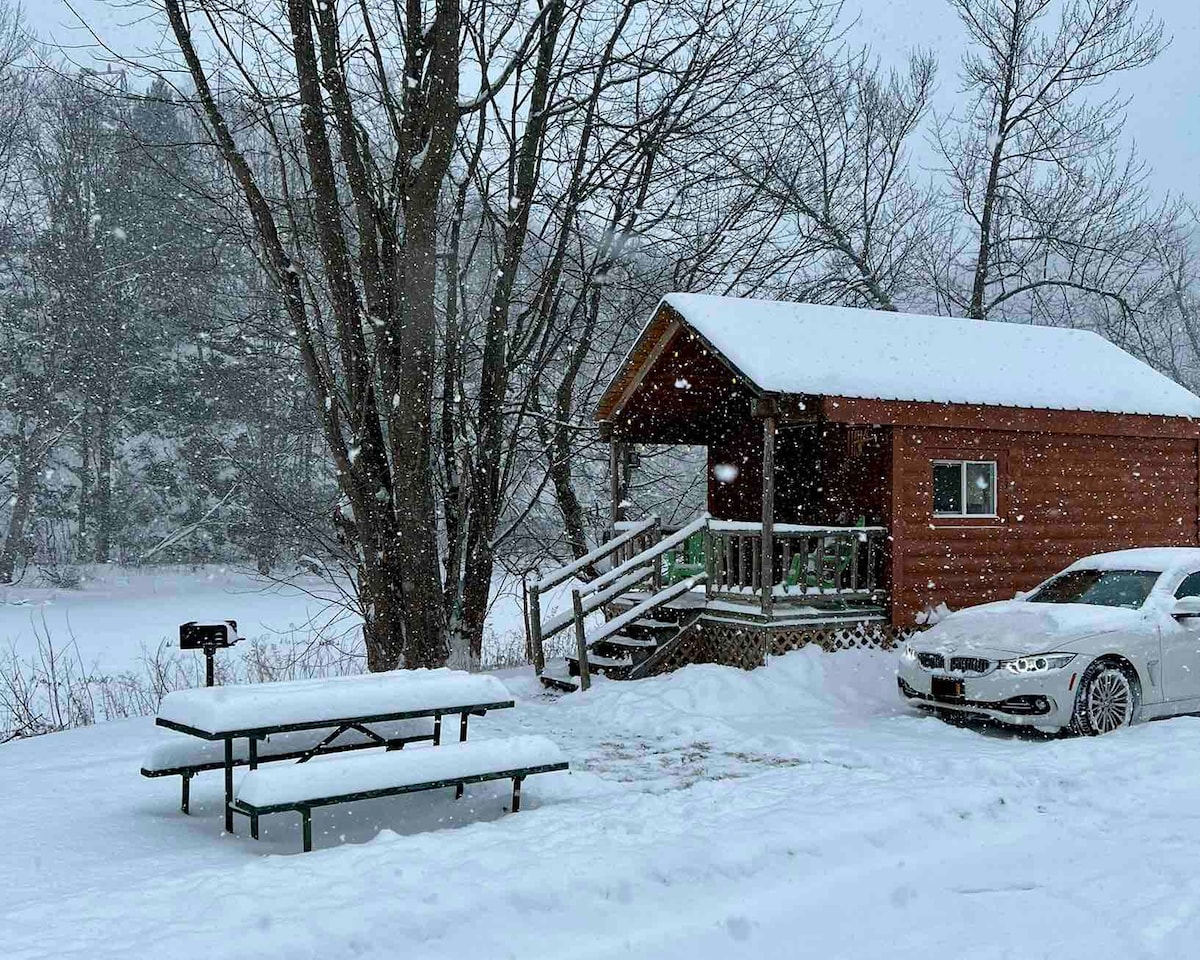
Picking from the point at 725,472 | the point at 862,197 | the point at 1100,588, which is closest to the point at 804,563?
the point at 1100,588

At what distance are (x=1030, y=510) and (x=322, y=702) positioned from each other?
11.1m

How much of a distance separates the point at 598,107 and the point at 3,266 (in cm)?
2729

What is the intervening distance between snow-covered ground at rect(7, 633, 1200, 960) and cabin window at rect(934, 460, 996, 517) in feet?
17.1

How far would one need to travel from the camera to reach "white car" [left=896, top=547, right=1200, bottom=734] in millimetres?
10016

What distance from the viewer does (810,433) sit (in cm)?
1622

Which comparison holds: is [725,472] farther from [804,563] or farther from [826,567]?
[804,563]

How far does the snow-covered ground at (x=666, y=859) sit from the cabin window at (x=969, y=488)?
522cm

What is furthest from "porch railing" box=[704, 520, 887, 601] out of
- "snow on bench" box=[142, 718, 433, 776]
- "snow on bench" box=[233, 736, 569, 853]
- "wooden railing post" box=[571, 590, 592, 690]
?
"snow on bench" box=[233, 736, 569, 853]

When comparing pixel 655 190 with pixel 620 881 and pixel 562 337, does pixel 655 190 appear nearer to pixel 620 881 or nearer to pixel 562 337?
pixel 562 337

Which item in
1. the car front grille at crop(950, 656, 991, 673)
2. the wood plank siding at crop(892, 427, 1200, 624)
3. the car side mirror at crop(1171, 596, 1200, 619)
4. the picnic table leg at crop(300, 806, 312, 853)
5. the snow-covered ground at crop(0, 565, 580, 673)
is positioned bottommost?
the snow-covered ground at crop(0, 565, 580, 673)

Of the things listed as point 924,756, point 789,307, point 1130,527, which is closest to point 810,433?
point 789,307

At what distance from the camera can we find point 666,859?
252 inches

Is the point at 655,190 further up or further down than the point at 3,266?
further down

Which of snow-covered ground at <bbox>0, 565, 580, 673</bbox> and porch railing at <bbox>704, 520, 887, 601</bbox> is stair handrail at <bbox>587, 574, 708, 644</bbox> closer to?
porch railing at <bbox>704, 520, 887, 601</bbox>
